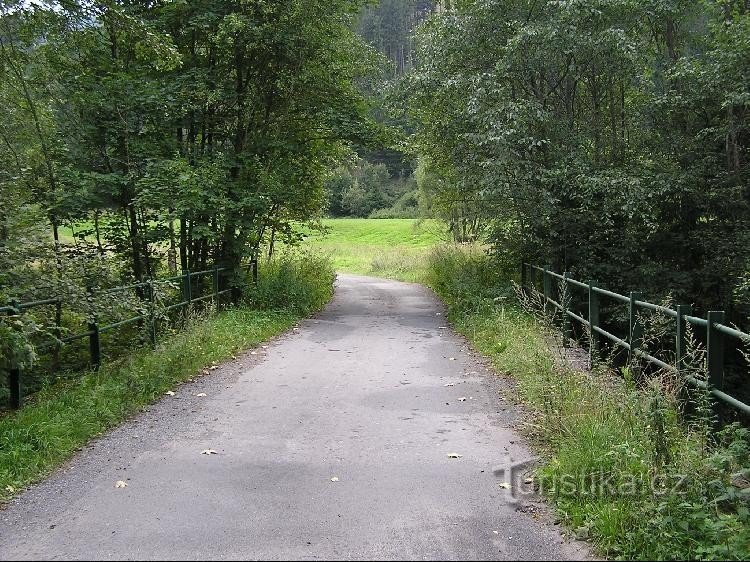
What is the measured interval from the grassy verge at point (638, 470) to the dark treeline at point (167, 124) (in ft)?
20.7

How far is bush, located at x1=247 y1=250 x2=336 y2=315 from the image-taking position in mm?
15969

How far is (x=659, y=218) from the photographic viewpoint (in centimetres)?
1486

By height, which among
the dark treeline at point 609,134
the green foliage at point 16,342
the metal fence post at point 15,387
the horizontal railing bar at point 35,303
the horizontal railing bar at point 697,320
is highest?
the dark treeline at point 609,134

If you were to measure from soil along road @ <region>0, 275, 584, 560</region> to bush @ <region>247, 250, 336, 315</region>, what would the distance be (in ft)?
21.7

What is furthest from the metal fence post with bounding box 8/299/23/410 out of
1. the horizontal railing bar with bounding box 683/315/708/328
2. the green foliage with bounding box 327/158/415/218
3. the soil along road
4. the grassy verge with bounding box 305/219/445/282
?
the green foliage with bounding box 327/158/415/218

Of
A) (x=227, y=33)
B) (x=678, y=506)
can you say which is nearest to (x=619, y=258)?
(x=227, y=33)

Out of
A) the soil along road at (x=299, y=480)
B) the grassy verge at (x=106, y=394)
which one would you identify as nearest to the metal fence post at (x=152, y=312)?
the grassy verge at (x=106, y=394)

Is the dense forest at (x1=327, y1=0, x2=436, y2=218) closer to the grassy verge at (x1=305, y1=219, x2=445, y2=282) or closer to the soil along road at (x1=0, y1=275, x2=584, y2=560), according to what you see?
the grassy verge at (x1=305, y1=219, x2=445, y2=282)

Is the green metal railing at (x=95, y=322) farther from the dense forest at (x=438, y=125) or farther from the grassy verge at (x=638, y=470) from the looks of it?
the grassy verge at (x=638, y=470)

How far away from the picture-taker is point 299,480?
5336 mm

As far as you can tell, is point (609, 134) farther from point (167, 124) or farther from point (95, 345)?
point (95, 345)

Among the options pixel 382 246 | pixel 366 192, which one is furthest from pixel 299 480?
pixel 366 192

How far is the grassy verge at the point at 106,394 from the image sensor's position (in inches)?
227

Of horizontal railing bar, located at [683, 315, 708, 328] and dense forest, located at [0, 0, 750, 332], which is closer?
horizontal railing bar, located at [683, 315, 708, 328]
